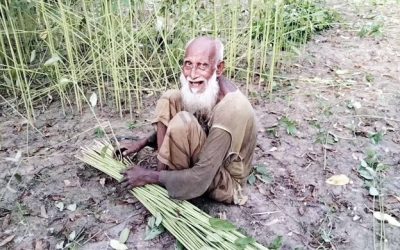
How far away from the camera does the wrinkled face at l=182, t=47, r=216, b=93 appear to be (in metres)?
1.77

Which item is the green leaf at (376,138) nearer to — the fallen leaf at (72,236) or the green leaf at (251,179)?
the green leaf at (251,179)

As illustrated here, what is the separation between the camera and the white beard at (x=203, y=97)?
182cm

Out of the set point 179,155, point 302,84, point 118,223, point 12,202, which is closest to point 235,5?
point 302,84

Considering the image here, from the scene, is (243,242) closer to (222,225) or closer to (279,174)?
(222,225)

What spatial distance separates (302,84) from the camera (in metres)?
3.12

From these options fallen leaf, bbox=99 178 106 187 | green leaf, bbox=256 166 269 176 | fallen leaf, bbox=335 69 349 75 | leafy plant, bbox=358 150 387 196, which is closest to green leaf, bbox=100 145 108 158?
fallen leaf, bbox=99 178 106 187

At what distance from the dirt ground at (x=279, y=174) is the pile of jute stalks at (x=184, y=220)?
0.09 m

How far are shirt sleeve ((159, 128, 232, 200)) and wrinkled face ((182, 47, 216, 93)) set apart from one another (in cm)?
19

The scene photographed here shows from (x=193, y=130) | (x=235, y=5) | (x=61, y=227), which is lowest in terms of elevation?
(x=61, y=227)

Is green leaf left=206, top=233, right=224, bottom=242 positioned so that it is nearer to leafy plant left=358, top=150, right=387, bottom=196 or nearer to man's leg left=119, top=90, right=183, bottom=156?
man's leg left=119, top=90, right=183, bottom=156

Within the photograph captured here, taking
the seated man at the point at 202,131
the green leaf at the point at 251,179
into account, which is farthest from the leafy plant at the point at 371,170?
the seated man at the point at 202,131

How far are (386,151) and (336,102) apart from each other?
55 centimetres

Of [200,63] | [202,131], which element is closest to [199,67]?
[200,63]

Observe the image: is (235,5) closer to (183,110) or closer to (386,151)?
(183,110)
